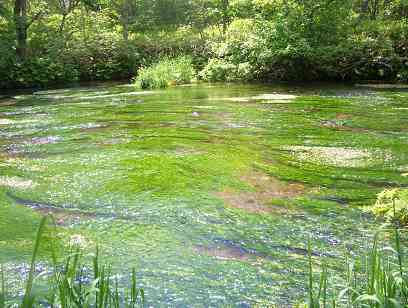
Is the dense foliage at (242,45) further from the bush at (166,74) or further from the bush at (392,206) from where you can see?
the bush at (392,206)

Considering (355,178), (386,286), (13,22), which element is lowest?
(355,178)

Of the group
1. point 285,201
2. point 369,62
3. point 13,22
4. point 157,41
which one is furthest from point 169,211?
point 157,41

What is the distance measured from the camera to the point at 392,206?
4195mm

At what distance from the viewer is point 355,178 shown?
5680 mm

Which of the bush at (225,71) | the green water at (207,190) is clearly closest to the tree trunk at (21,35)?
the bush at (225,71)

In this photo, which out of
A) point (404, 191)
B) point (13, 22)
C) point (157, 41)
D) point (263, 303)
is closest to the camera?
point (263, 303)

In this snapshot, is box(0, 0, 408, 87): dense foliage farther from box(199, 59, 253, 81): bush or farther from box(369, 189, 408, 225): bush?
box(369, 189, 408, 225): bush

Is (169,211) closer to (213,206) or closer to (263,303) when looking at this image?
(213,206)

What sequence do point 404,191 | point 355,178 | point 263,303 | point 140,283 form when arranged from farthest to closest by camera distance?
point 355,178 < point 404,191 < point 140,283 < point 263,303

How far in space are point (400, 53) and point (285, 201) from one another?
49.1ft

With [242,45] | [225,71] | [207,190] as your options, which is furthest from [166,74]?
[207,190]

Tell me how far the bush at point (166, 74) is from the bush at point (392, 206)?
1436 centimetres

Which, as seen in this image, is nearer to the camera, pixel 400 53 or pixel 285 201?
pixel 285 201

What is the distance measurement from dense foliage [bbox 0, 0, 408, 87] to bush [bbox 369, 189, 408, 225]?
1388 centimetres
